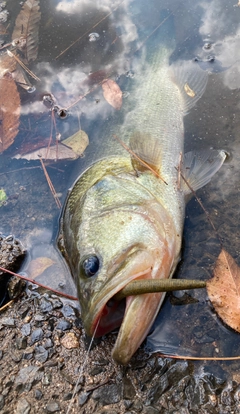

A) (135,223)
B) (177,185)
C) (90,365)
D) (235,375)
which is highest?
(135,223)

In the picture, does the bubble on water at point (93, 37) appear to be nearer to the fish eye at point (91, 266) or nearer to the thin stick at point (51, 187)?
the thin stick at point (51, 187)

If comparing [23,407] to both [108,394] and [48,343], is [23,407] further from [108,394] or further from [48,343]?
[108,394]

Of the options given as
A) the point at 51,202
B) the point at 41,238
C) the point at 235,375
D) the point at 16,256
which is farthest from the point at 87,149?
the point at 235,375

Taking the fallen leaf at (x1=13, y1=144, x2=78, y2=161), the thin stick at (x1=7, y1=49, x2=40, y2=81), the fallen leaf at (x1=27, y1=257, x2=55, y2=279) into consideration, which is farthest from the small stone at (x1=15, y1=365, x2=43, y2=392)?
the thin stick at (x1=7, y1=49, x2=40, y2=81)

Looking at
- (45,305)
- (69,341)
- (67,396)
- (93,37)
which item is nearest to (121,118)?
(93,37)

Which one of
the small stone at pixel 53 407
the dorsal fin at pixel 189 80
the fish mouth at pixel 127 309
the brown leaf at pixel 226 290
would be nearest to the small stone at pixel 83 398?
the small stone at pixel 53 407

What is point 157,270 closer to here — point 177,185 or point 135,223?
point 135,223
